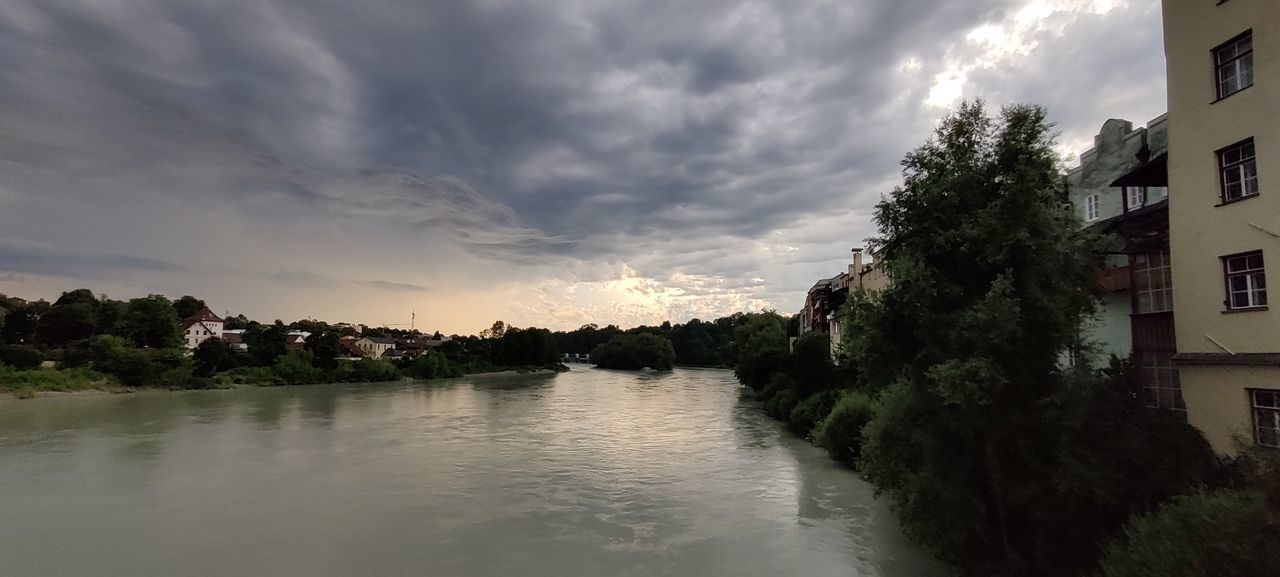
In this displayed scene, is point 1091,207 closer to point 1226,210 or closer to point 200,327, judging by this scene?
point 1226,210

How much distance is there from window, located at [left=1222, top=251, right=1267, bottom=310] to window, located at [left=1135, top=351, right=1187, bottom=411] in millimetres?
1800

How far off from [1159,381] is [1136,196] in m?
5.67

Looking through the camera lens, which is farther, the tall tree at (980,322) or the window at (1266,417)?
the tall tree at (980,322)

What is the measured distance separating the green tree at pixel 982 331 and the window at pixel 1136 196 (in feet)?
14.6

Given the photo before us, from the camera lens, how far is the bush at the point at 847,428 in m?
24.4

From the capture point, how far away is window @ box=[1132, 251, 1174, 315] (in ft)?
40.5

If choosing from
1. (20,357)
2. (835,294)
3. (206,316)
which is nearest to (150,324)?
(20,357)

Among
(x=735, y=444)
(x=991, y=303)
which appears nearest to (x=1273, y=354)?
(x=991, y=303)

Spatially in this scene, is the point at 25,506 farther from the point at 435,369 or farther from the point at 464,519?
the point at 435,369

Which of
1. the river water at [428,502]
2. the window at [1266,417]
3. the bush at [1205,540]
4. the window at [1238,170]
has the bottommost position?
the river water at [428,502]

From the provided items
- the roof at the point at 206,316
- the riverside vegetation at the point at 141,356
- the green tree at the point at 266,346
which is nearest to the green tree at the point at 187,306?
the roof at the point at 206,316

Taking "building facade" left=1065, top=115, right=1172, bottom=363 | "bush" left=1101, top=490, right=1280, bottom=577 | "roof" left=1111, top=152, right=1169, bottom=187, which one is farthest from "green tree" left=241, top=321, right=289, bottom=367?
"bush" left=1101, top=490, right=1280, bottom=577

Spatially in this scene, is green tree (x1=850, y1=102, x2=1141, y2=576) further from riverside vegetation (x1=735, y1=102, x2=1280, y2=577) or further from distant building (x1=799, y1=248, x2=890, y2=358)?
distant building (x1=799, y1=248, x2=890, y2=358)

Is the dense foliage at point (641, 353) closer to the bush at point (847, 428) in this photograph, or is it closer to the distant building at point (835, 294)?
the distant building at point (835, 294)
